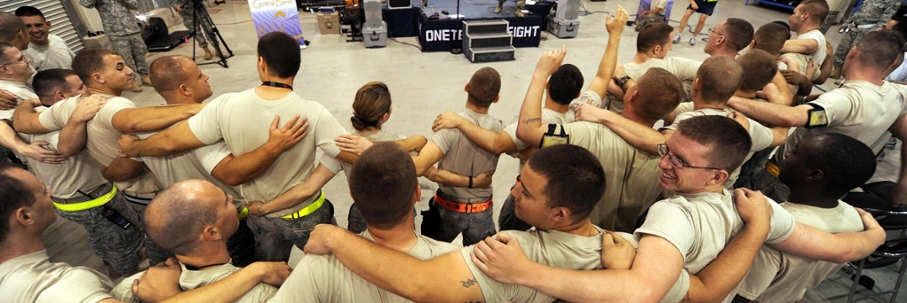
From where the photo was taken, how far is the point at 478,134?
197cm

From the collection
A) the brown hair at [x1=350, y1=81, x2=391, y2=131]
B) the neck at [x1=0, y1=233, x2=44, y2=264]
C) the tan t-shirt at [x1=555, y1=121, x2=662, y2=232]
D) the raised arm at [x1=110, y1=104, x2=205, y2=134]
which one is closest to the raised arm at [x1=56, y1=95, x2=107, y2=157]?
the raised arm at [x1=110, y1=104, x2=205, y2=134]

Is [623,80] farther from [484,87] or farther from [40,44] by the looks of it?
[40,44]

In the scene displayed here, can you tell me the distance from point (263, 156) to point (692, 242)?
174 centimetres

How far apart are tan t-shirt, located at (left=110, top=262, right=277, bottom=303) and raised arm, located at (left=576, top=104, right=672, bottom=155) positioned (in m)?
1.53

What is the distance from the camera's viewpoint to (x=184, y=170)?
197cm

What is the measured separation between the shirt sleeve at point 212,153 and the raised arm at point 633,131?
1.78 m

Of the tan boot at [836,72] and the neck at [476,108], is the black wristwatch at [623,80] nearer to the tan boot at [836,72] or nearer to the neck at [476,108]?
the neck at [476,108]

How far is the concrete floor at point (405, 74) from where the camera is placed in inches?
162

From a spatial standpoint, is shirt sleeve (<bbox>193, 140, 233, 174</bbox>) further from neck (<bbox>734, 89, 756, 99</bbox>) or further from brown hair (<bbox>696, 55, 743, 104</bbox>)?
neck (<bbox>734, 89, 756, 99</bbox>)

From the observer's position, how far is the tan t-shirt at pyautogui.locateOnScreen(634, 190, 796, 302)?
4.02 feet

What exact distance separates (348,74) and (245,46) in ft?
9.66

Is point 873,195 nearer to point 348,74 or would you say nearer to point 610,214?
point 610,214

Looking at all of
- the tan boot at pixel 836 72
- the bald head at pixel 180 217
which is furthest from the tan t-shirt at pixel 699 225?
the tan boot at pixel 836 72

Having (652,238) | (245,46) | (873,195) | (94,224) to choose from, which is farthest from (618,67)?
(245,46)
